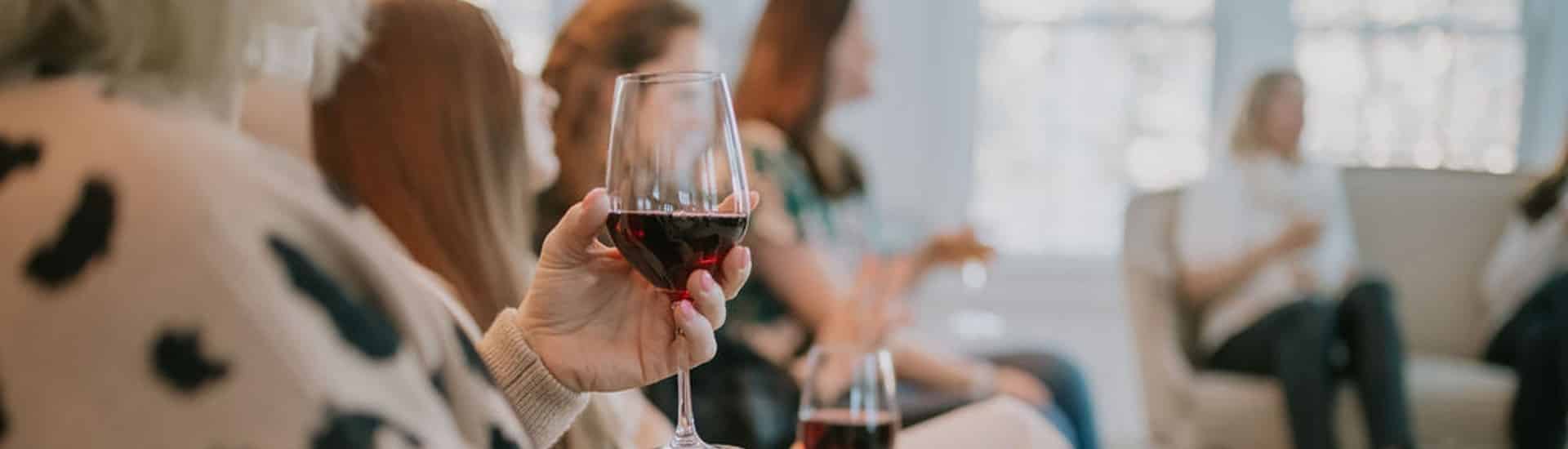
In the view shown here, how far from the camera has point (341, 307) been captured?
0.69 meters

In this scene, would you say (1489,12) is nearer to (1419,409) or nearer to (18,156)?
(1419,409)

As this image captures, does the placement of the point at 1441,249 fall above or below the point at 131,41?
below

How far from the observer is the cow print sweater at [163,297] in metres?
0.65

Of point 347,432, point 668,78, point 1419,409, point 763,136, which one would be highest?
point 668,78

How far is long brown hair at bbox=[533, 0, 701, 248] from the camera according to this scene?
1.92 meters

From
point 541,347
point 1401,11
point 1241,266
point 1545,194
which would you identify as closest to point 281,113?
point 541,347

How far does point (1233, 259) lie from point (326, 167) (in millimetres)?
2992

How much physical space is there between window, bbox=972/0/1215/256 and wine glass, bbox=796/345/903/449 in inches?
137

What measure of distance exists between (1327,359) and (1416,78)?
1.38 m

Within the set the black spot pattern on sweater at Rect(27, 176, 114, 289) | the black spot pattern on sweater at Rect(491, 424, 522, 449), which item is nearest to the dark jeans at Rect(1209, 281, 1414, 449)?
the black spot pattern on sweater at Rect(491, 424, 522, 449)

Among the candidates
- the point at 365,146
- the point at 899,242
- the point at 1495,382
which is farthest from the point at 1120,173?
the point at 365,146

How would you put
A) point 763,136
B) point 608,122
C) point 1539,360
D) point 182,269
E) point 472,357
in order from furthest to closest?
point 1539,360 → point 763,136 → point 608,122 → point 472,357 → point 182,269

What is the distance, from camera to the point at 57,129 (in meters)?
0.68

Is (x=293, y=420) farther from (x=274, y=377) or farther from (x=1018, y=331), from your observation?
(x=1018, y=331)
